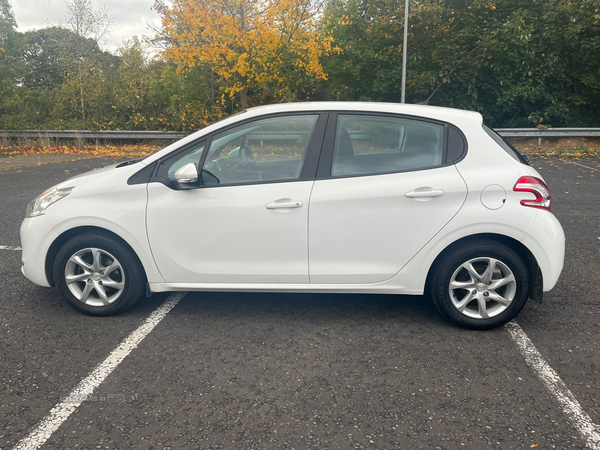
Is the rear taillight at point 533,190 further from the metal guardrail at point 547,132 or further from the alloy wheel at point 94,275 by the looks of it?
the metal guardrail at point 547,132

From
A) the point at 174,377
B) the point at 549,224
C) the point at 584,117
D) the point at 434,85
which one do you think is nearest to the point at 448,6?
the point at 434,85

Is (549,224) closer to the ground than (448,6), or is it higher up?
closer to the ground

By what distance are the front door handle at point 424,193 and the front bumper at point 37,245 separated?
8.91ft

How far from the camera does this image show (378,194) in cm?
360

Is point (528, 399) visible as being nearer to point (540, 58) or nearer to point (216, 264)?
point (216, 264)

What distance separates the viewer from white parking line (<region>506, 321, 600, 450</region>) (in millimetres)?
2571

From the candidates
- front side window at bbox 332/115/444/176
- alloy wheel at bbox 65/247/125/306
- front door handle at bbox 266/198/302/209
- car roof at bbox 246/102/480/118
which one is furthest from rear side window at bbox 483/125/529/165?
alloy wheel at bbox 65/247/125/306

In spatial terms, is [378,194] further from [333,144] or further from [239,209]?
[239,209]

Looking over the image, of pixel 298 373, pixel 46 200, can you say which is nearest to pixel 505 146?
pixel 298 373

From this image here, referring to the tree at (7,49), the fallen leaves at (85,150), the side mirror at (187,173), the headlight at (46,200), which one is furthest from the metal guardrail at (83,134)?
the side mirror at (187,173)

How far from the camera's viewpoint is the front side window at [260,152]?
3.77 meters

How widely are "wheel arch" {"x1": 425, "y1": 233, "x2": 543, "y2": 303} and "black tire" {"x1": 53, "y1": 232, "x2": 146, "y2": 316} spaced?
2.28 m

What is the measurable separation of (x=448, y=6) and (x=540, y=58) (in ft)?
13.1

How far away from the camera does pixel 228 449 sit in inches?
96.8
